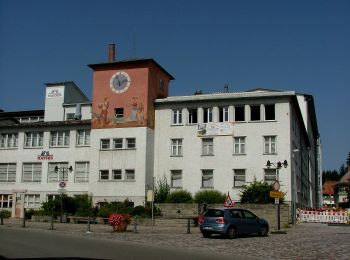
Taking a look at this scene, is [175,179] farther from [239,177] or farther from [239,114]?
[239,114]

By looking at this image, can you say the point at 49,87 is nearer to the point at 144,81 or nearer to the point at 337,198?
the point at 144,81

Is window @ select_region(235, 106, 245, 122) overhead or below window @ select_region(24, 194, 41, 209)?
overhead

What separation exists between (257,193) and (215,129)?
7.79 m

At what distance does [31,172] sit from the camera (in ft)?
173

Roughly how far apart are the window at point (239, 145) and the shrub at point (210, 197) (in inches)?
161

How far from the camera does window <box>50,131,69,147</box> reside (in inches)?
2056

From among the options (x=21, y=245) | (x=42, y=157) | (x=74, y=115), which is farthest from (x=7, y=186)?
(x=21, y=245)

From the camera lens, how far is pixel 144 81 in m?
48.2

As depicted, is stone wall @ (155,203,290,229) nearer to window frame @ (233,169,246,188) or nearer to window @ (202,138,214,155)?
window frame @ (233,169,246,188)

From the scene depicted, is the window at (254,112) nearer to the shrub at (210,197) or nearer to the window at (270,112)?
the window at (270,112)

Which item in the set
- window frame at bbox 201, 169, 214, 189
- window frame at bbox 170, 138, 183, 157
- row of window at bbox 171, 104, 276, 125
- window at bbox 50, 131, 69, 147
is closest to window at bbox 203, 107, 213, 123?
row of window at bbox 171, 104, 276, 125

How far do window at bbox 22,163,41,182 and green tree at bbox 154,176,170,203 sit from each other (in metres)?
13.4

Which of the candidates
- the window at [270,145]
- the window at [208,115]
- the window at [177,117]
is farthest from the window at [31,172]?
the window at [270,145]

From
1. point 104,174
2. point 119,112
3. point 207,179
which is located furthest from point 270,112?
point 104,174
